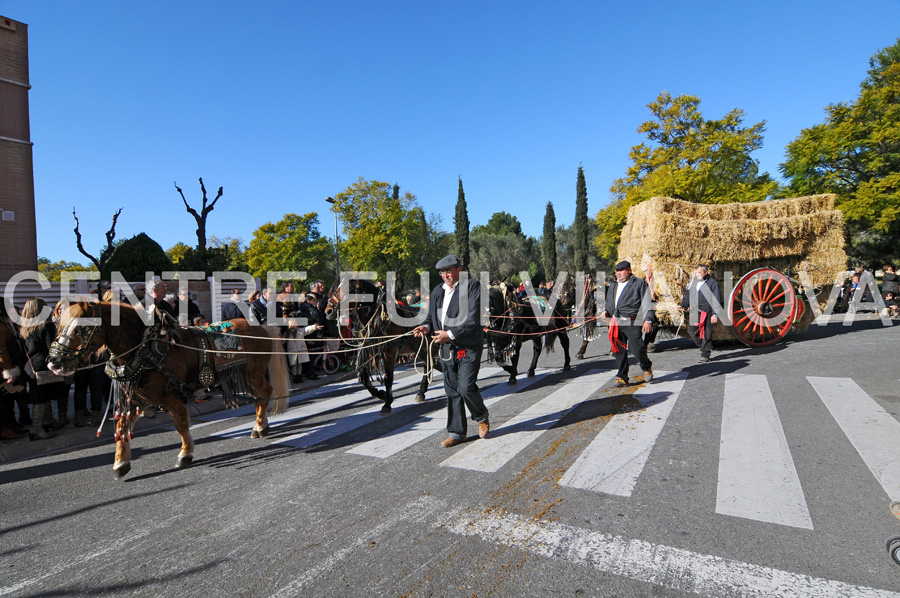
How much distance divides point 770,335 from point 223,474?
10.8 m

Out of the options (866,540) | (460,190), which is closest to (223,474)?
(866,540)

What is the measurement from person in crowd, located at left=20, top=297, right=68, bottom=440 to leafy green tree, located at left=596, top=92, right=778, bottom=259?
22.4 m

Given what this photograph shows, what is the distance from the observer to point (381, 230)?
41.6 m

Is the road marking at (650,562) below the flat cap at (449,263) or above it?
below

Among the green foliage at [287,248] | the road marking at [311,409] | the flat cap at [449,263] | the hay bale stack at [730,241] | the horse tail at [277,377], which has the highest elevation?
the green foliage at [287,248]

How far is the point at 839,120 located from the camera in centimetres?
2189

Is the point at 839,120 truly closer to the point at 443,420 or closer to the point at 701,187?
the point at 701,187

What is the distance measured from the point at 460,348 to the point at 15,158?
2479 centimetres

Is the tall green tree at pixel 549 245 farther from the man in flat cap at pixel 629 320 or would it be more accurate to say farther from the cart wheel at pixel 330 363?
the man in flat cap at pixel 629 320

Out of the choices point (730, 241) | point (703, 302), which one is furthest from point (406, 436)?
point (730, 241)

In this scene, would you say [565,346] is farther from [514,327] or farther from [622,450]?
[622,450]

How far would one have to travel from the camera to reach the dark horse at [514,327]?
8148 mm

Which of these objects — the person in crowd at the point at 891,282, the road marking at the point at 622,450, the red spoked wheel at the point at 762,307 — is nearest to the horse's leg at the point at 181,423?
the road marking at the point at 622,450

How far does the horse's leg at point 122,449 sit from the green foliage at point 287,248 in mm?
42161
